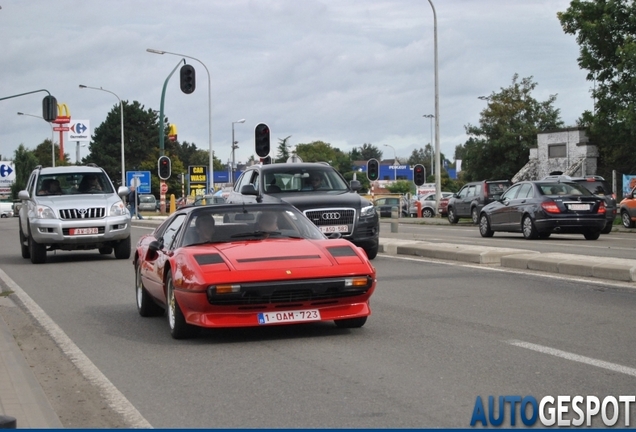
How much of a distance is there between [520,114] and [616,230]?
141 feet

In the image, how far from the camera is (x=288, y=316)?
351 inches

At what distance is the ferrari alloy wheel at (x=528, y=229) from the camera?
2510 cm

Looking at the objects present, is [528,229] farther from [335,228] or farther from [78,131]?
[78,131]

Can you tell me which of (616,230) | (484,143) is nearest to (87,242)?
(616,230)

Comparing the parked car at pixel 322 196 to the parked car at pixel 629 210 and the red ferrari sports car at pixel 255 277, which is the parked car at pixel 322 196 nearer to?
the red ferrari sports car at pixel 255 277

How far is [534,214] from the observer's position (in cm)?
2492

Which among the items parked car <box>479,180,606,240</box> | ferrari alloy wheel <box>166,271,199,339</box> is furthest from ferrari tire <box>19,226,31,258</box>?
ferrari alloy wheel <box>166,271,199,339</box>

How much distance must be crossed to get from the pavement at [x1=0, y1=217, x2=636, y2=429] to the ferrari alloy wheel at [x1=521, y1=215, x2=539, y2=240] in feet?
13.8

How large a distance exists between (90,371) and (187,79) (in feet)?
92.3

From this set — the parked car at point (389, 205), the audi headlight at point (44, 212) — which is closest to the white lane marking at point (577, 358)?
the audi headlight at point (44, 212)

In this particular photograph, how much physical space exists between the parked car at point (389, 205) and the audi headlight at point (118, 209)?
3558 cm

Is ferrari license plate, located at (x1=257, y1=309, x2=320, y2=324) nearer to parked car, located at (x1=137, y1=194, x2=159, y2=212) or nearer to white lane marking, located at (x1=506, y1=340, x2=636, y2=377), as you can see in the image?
white lane marking, located at (x1=506, y1=340, x2=636, y2=377)

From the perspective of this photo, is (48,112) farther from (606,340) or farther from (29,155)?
(29,155)

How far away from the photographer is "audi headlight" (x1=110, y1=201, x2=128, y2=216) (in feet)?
65.9
